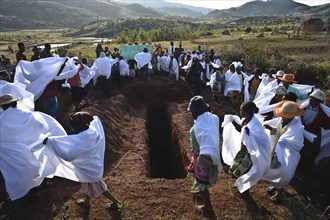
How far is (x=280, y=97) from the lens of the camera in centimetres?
691

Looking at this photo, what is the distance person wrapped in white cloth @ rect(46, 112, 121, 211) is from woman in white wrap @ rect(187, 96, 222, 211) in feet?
4.72

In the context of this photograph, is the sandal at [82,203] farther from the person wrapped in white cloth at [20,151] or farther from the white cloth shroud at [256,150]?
the white cloth shroud at [256,150]

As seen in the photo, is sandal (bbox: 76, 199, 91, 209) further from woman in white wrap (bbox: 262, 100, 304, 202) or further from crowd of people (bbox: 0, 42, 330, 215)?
woman in white wrap (bbox: 262, 100, 304, 202)

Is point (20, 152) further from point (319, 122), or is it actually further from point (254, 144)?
point (319, 122)

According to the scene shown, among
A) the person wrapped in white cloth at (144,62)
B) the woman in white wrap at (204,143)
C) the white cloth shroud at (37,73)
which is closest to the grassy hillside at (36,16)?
the person wrapped in white cloth at (144,62)

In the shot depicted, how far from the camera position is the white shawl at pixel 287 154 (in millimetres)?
4707

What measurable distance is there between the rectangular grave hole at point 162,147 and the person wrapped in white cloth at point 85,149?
3.72 m

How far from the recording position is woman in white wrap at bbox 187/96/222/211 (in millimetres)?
4016

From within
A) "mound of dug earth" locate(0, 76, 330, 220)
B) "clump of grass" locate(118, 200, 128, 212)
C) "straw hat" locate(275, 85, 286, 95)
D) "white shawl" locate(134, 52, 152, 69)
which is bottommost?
"mound of dug earth" locate(0, 76, 330, 220)

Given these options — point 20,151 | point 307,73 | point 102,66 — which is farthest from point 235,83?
point 20,151

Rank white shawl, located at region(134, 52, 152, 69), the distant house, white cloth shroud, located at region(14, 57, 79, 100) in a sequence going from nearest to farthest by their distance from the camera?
white cloth shroud, located at region(14, 57, 79, 100)
white shawl, located at region(134, 52, 152, 69)
the distant house

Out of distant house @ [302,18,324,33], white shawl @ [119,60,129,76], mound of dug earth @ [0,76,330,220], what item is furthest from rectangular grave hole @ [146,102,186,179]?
distant house @ [302,18,324,33]

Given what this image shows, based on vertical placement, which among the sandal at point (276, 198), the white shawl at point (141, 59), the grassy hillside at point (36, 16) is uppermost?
the white shawl at point (141, 59)

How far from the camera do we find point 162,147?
1116 centimetres
